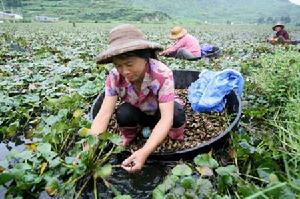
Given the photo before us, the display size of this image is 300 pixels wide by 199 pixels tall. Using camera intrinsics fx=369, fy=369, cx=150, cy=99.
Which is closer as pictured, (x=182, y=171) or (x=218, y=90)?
(x=182, y=171)

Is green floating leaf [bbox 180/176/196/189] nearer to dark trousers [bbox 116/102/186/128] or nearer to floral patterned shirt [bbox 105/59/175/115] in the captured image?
floral patterned shirt [bbox 105/59/175/115]

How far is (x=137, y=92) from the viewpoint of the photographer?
2658 millimetres

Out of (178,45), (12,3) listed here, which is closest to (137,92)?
(178,45)

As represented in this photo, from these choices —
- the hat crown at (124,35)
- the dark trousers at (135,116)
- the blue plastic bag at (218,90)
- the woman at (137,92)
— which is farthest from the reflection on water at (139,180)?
the blue plastic bag at (218,90)

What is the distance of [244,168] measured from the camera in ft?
7.76

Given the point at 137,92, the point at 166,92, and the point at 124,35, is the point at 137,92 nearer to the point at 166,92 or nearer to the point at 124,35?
the point at 166,92

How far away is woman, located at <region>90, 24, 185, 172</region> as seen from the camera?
2223 mm

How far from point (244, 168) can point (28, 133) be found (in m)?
1.80

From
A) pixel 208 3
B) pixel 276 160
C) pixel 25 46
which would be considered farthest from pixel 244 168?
pixel 208 3

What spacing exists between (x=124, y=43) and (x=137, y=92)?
1.72 feet

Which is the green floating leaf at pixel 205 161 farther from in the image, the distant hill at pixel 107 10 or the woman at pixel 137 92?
the distant hill at pixel 107 10

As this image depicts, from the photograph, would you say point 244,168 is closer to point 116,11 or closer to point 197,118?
point 197,118

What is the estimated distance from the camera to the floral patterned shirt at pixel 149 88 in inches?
97.3

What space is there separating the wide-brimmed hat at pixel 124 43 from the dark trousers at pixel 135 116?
53 centimetres
